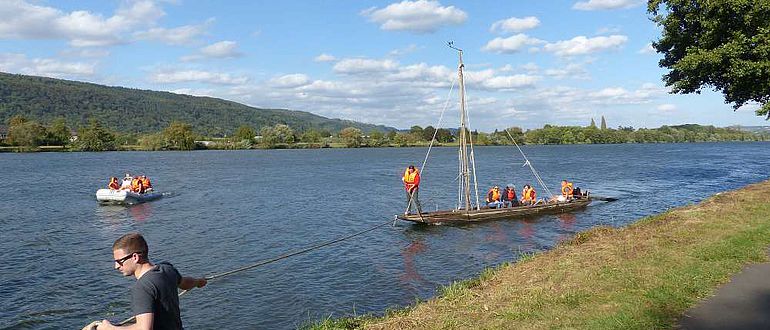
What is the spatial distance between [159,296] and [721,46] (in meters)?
29.0

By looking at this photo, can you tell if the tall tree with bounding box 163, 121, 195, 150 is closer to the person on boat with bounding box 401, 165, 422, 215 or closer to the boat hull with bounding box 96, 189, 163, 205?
the boat hull with bounding box 96, 189, 163, 205

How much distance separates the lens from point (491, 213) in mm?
28578

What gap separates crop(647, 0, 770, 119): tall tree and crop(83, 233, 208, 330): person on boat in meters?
27.2

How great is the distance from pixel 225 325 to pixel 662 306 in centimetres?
1021

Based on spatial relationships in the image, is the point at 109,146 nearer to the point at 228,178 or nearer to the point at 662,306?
the point at 228,178

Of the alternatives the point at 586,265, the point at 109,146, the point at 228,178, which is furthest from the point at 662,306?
the point at 109,146

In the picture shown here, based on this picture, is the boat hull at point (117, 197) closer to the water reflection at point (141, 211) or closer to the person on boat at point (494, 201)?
the water reflection at point (141, 211)

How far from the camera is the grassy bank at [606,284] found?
28.7ft

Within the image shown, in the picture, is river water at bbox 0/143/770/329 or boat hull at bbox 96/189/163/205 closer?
river water at bbox 0/143/770/329

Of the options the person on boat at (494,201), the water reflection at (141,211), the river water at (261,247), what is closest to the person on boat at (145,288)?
the river water at (261,247)

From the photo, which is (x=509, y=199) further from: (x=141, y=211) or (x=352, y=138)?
(x=352, y=138)

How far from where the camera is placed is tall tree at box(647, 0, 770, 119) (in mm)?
24594

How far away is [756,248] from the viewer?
12805 millimetres

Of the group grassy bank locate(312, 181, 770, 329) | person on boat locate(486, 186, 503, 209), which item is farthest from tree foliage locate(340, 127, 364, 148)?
grassy bank locate(312, 181, 770, 329)
